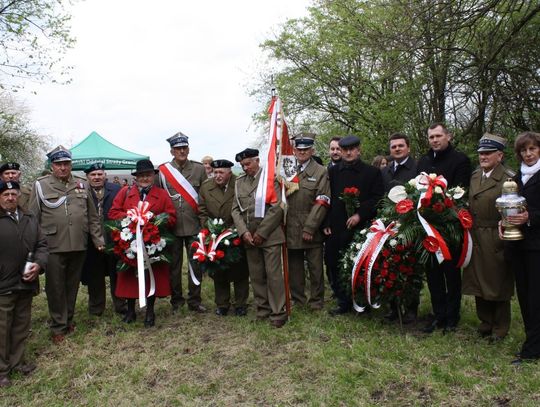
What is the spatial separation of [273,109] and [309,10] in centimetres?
1633

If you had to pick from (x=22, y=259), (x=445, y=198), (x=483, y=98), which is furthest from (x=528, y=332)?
(x=483, y=98)

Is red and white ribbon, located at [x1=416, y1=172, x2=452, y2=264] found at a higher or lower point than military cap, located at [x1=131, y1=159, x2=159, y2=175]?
lower

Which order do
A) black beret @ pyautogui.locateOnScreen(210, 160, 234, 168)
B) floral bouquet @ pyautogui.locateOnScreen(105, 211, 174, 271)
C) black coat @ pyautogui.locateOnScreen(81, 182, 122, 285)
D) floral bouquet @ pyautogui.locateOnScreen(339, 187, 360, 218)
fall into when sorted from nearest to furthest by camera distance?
floral bouquet @ pyautogui.locateOnScreen(339, 187, 360, 218)
floral bouquet @ pyautogui.locateOnScreen(105, 211, 174, 271)
black beret @ pyautogui.locateOnScreen(210, 160, 234, 168)
black coat @ pyautogui.locateOnScreen(81, 182, 122, 285)

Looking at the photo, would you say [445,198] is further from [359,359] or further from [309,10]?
[309,10]

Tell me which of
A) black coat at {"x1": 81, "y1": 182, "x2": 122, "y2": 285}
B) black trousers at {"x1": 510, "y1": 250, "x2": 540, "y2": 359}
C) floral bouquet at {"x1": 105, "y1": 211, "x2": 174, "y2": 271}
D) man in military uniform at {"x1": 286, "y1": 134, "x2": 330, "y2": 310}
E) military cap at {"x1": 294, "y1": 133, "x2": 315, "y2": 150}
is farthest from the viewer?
black coat at {"x1": 81, "y1": 182, "x2": 122, "y2": 285}

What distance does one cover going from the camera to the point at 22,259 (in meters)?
4.55

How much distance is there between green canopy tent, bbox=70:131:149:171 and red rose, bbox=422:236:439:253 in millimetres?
13651

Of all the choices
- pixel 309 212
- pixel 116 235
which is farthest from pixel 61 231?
pixel 309 212

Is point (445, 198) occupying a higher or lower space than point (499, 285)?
higher

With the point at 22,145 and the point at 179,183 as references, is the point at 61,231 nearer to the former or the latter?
the point at 179,183

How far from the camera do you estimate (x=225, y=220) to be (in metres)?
6.24

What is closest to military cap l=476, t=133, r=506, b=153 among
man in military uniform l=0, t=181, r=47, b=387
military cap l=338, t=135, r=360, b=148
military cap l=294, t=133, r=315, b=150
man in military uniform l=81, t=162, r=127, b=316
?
military cap l=338, t=135, r=360, b=148

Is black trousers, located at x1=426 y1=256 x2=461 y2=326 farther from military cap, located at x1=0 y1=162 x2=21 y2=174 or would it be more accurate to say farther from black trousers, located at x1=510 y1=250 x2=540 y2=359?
military cap, located at x1=0 y1=162 x2=21 y2=174

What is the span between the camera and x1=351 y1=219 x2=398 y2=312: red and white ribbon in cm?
491
